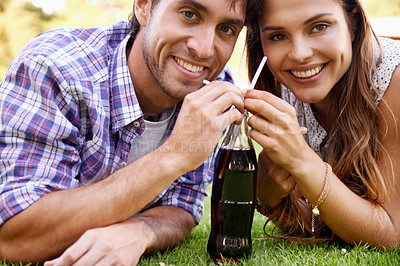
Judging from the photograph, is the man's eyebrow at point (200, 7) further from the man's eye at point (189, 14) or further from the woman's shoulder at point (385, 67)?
the woman's shoulder at point (385, 67)

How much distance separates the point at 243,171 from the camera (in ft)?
7.14

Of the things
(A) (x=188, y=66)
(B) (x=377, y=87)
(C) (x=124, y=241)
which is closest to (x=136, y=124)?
(A) (x=188, y=66)

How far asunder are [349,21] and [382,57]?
1.04ft

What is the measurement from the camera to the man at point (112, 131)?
2053 millimetres

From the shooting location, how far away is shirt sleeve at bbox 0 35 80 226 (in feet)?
6.82

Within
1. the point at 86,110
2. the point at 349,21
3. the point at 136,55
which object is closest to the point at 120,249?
the point at 86,110

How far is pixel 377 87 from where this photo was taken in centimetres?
258

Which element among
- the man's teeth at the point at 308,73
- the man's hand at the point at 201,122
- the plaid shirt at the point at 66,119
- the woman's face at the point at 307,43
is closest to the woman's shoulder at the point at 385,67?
the woman's face at the point at 307,43

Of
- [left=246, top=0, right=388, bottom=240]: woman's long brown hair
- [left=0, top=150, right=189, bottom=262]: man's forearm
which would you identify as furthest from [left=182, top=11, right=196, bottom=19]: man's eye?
[left=0, top=150, right=189, bottom=262]: man's forearm

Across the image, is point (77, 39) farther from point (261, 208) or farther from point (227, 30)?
point (261, 208)

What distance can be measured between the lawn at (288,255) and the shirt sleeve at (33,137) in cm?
36

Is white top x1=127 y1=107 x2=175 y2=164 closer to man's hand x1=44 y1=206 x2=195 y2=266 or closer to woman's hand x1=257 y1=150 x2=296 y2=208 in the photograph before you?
man's hand x1=44 y1=206 x2=195 y2=266

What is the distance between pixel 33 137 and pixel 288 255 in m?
1.36

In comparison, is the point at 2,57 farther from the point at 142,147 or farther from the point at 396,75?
the point at 396,75
